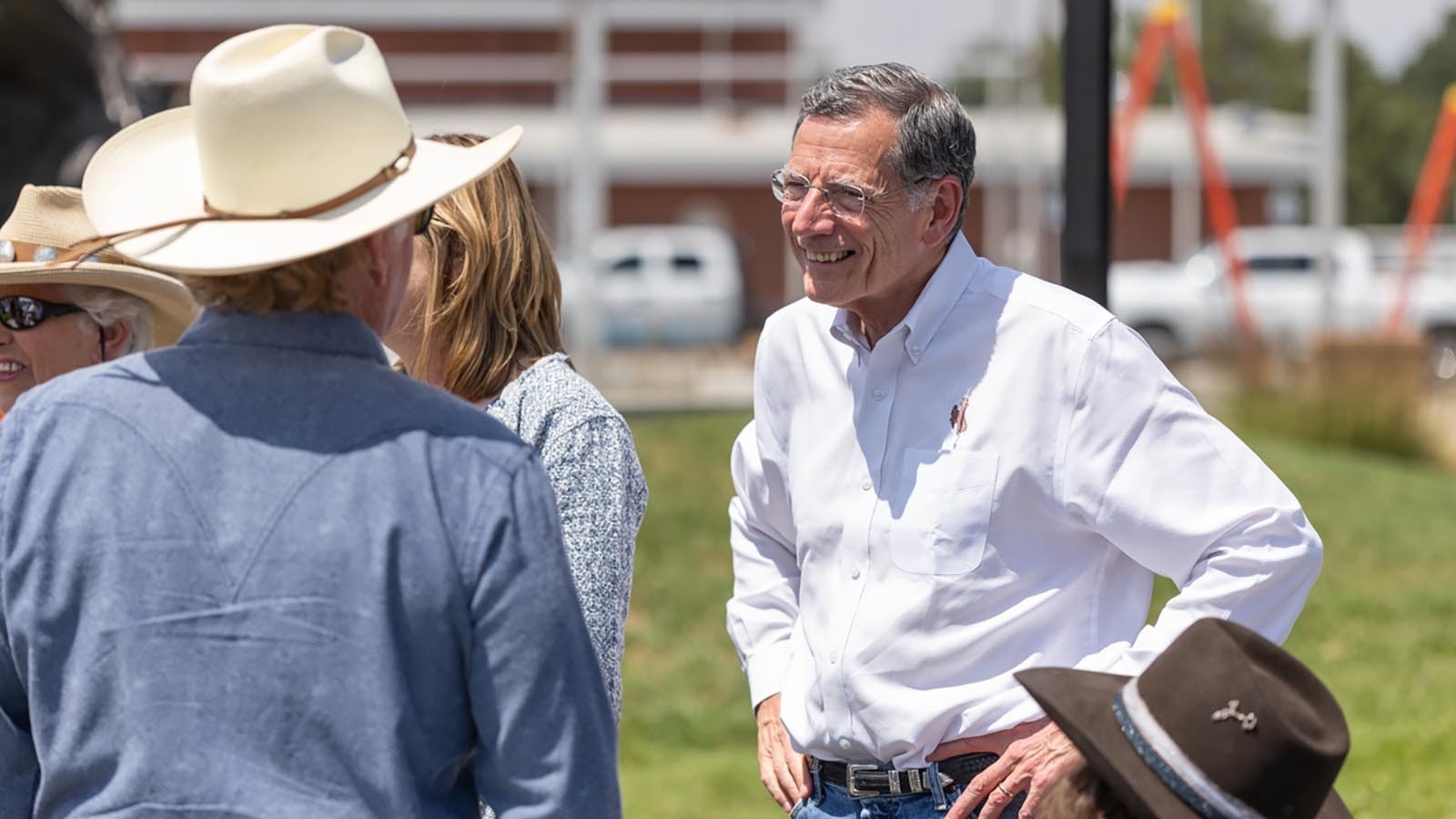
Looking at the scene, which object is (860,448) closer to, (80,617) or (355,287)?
(355,287)

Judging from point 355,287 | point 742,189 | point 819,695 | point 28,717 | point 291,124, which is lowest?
point 742,189

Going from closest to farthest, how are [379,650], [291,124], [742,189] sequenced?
[379,650] → [291,124] → [742,189]

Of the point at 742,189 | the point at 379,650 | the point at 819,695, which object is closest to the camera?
the point at 379,650

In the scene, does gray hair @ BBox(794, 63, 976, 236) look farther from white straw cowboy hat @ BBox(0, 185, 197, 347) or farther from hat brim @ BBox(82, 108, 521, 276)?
white straw cowboy hat @ BBox(0, 185, 197, 347)

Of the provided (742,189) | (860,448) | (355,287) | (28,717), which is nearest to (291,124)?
(355,287)

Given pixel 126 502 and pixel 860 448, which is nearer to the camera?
pixel 126 502

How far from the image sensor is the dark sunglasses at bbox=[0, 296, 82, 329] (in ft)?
11.3

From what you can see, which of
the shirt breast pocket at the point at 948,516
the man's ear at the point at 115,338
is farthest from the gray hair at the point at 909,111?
the man's ear at the point at 115,338

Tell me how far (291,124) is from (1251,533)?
5.18ft

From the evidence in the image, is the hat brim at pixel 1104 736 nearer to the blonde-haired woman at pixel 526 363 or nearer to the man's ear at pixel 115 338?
the blonde-haired woman at pixel 526 363

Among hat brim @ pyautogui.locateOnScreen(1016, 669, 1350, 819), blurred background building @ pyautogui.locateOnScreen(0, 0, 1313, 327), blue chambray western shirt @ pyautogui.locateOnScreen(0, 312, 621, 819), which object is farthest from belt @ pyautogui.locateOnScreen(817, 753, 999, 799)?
blurred background building @ pyautogui.locateOnScreen(0, 0, 1313, 327)

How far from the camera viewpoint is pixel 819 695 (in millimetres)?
3000

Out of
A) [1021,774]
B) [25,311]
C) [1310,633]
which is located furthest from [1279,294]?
[1021,774]

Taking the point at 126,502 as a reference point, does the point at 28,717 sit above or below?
below
